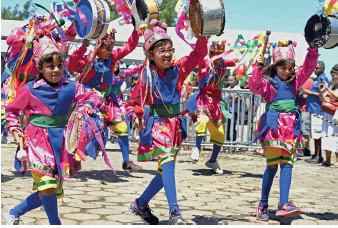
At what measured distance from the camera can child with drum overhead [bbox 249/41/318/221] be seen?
4.55 metres

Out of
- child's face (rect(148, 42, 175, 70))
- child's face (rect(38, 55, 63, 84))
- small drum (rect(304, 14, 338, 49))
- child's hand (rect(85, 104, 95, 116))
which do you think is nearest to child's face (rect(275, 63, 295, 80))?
small drum (rect(304, 14, 338, 49))

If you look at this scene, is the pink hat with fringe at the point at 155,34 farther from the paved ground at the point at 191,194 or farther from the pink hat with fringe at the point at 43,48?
the paved ground at the point at 191,194

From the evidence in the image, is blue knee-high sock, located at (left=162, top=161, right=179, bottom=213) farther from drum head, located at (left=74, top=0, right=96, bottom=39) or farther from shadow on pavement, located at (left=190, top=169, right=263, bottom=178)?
shadow on pavement, located at (left=190, top=169, right=263, bottom=178)

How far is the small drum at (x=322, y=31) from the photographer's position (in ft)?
13.8

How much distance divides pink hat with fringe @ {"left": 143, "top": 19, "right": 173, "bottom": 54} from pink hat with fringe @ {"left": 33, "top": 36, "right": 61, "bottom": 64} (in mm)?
922

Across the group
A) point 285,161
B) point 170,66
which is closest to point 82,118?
point 170,66

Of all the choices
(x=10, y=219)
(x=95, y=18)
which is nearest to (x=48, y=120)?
(x=10, y=219)

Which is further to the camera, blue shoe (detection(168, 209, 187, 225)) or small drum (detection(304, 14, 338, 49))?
small drum (detection(304, 14, 338, 49))

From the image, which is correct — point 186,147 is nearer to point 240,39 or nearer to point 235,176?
point 235,176

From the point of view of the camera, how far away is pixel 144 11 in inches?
178

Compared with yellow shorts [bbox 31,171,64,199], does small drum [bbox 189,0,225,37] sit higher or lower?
higher

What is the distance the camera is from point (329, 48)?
4.38 m

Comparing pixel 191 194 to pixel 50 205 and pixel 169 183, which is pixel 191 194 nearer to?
pixel 169 183

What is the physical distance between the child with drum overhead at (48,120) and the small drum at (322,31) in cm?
226
